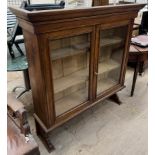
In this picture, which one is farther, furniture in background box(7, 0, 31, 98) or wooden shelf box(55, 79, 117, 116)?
furniture in background box(7, 0, 31, 98)

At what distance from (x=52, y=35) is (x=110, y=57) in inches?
37.1

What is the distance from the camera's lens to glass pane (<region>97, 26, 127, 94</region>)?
164cm

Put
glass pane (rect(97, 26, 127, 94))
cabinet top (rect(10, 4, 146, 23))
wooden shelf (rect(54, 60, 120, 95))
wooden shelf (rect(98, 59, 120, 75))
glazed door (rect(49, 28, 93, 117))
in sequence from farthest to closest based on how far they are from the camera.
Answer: wooden shelf (rect(98, 59, 120, 75)), glass pane (rect(97, 26, 127, 94)), wooden shelf (rect(54, 60, 120, 95)), glazed door (rect(49, 28, 93, 117)), cabinet top (rect(10, 4, 146, 23))

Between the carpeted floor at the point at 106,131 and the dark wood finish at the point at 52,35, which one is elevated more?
the dark wood finish at the point at 52,35

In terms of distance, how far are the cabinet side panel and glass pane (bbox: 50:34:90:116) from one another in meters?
0.13

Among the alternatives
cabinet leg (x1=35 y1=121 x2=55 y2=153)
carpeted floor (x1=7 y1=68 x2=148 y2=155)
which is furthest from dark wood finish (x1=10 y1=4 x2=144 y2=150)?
carpeted floor (x1=7 y1=68 x2=148 y2=155)

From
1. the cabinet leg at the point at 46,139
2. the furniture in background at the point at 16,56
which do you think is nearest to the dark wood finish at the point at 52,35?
the cabinet leg at the point at 46,139

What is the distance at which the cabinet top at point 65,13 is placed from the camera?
97cm

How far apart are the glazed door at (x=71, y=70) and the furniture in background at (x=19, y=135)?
1.30 ft

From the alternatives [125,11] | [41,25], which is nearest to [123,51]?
[125,11]

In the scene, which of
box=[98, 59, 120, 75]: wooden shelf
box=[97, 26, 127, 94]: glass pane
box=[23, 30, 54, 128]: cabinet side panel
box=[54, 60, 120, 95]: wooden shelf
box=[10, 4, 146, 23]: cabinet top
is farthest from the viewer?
box=[98, 59, 120, 75]: wooden shelf

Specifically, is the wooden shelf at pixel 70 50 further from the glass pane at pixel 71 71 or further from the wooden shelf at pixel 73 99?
the wooden shelf at pixel 73 99

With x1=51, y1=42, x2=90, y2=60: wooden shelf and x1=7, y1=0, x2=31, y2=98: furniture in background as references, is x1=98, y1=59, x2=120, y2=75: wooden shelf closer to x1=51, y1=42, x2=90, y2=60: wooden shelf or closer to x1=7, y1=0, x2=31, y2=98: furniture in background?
x1=51, y1=42, x2=90, y2=60: wooden shelf
